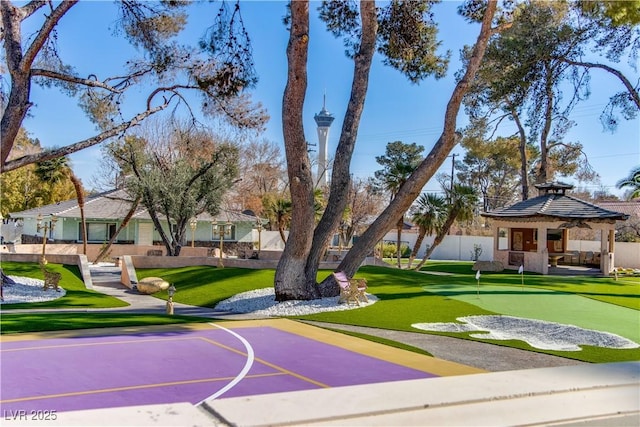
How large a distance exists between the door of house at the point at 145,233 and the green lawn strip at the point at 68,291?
15.8 m

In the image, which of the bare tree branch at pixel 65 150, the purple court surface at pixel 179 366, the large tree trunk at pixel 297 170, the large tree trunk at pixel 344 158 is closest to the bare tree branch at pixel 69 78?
the bare tree branch at pixel 65 150

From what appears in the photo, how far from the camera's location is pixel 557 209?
112 ft

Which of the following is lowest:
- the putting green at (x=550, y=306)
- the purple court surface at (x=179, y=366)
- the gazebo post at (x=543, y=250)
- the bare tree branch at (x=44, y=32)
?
the purple court surface at (x=179, y=366)

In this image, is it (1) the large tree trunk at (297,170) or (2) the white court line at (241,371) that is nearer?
(2) the white court line at (241,371)

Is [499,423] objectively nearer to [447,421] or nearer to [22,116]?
[447,421]

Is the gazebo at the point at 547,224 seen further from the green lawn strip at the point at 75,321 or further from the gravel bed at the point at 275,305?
the green lawn strip at the point at 75,321

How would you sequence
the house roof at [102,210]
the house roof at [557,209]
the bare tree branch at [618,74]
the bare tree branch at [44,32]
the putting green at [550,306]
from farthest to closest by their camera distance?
1. the house roof at [102,210]
2. the house roof at [557,209]
3. the bare tree branch at [618,74]
4. the bare tree branch at [44,32]
5. the putting green at [550,306]

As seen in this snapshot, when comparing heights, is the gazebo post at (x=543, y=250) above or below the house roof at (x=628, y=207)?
below

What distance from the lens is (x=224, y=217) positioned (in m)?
46.6

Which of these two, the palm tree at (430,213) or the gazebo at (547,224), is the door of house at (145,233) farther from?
the gazebo at (547,224)

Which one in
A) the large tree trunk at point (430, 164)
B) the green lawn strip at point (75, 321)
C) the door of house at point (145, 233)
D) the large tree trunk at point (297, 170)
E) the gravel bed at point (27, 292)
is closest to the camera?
the green lawn strip at point (75, 321)

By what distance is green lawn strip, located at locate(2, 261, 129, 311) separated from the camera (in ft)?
64.7

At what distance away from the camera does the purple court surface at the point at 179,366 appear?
827 cm

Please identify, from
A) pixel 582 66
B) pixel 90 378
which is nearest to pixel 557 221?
pixel 582 66
